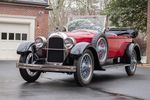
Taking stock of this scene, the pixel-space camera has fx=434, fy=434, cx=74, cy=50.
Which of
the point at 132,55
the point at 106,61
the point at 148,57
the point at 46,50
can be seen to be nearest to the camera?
the point at 46,50

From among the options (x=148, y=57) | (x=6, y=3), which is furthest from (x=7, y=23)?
(x=148, y=57)

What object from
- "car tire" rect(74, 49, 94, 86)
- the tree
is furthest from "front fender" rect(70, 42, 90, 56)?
the tree

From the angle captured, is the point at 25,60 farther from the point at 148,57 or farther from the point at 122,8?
the point at 122,8

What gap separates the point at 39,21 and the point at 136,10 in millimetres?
6623

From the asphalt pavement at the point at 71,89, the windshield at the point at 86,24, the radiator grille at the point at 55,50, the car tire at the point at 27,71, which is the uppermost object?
the windshield at the point at 86,24

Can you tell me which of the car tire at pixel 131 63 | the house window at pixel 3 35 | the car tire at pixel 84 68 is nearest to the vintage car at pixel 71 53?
the car tire at pixel 84 68

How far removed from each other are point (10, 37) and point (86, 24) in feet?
48.9

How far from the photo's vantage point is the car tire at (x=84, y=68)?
10.9 meters

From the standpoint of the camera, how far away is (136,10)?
26.5m

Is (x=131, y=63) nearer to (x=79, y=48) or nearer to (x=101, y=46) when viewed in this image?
(x=101, y=46)

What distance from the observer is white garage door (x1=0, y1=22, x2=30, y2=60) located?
2723cm

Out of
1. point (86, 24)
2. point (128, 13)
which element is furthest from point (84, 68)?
point (128, 13)

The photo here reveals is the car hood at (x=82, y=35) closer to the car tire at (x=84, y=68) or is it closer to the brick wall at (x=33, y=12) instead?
the car tire at (x=84, y=68)

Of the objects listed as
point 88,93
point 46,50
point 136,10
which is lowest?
point 88,93
